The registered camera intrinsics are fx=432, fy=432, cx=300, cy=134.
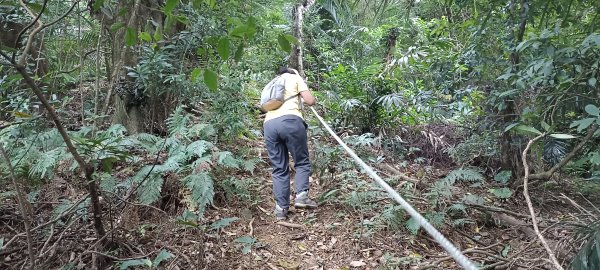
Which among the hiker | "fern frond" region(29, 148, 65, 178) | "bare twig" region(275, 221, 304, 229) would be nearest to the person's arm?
the hiker

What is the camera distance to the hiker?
409cm

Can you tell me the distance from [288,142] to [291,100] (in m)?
0.41

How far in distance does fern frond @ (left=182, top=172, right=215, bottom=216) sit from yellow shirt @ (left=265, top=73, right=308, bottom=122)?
2.92ft

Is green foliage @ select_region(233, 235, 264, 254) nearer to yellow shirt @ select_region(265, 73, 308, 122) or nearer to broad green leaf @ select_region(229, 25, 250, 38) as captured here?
yellow shirt @ select_region(265, 73, 308, 122)

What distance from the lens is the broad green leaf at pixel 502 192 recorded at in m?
4.66

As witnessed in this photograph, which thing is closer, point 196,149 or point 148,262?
point 148,262

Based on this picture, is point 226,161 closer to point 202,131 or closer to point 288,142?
point 288,142

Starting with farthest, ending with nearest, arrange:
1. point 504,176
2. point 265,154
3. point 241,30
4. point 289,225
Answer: point 265,154 → point 504,176 → point 289,225 → point 241,30

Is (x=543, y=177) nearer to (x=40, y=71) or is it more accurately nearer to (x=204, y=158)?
(x=204, y=158)

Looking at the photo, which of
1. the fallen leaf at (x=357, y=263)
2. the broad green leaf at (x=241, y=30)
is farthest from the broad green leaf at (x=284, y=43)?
the fallen leaf at (x=357, y=263)

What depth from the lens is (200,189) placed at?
3.60m

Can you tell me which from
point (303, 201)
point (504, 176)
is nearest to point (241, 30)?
point (303, 201)

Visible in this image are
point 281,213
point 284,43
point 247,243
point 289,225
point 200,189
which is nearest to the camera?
point 284,43

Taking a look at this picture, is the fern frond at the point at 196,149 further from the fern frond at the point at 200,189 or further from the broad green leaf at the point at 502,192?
the broad green leaf at the point at 502,192
